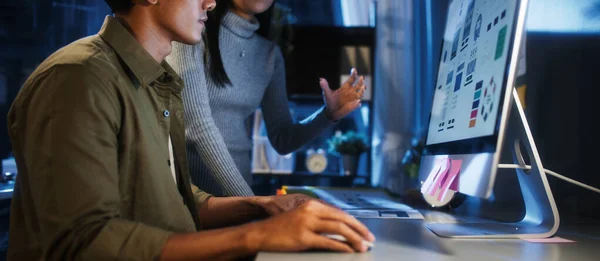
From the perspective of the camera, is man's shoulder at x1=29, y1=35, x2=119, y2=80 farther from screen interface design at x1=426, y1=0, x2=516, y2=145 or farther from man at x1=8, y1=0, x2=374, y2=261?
screen interface design at x1=426, y1=0, x2=516, y2=145

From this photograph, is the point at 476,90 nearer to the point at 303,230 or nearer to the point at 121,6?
the point at 303,230

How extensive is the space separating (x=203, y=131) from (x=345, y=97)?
50 cm

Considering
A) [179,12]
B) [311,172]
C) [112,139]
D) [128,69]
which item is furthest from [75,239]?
[311,172]

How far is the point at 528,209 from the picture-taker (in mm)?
1009

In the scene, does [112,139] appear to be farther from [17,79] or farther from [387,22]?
[387,22]

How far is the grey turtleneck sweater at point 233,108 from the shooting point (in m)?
1.33

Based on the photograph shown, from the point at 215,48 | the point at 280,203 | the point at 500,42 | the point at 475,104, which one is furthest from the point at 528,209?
the point at 215,48

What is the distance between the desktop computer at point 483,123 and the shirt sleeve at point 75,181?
1.70 feet

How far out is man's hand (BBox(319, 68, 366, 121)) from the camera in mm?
1581

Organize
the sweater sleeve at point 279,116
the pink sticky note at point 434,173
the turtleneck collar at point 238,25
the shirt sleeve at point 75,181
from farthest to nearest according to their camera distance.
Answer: the sweater sleeve at point 279,116
the turtleneck collar at point 238,25
the pink sticky note at point 434,173
the shirt sleeve at point 75,181

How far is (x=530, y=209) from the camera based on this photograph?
3.27 feet

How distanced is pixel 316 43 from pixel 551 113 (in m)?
2.10

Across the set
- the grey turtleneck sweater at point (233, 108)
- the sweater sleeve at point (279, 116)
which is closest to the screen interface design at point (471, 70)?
the grey turtleneck sweater at point (233, 108)

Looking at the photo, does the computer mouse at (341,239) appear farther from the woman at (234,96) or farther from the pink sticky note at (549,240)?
the woman at (234,96)
